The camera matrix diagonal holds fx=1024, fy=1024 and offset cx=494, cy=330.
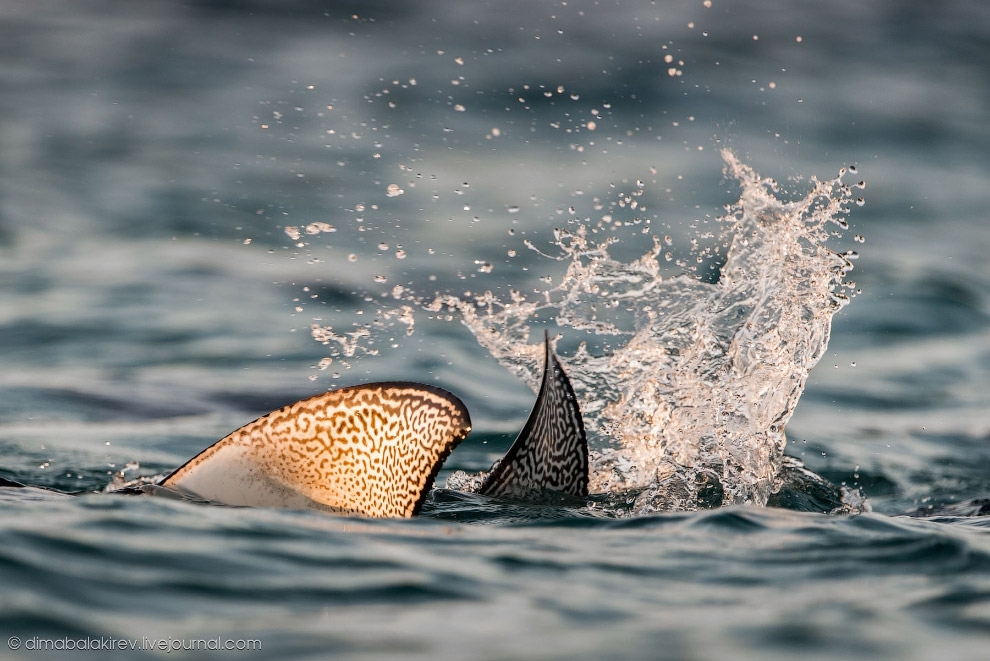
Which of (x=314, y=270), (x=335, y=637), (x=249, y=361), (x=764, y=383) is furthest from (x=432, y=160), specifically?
(x=335, y=637)

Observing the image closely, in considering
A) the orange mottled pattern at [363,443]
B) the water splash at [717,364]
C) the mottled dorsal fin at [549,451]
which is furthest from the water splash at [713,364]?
the orange mottled pattern at [363,443]

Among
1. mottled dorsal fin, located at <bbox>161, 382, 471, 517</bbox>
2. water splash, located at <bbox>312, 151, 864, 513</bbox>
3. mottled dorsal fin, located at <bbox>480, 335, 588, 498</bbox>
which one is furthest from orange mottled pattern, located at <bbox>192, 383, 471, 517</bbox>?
water splash, located at <bbox>312, 151, 864, 513</bbox>

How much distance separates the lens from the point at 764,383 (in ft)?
18.4

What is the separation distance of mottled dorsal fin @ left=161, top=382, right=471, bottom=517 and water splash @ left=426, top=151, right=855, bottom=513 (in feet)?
4.53

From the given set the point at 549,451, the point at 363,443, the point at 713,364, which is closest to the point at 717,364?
the point at 713,364

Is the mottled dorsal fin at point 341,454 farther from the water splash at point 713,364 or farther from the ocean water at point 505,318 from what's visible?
the water splash at point 713,364

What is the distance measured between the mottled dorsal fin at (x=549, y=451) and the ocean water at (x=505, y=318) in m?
0.16

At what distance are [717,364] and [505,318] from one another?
8.44 feet

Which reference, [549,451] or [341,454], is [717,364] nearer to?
[549,451]

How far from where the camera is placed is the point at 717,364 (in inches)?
227

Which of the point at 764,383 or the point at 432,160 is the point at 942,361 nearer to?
the point at 764,383

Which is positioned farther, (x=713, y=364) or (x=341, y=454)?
(x=713, y=364)

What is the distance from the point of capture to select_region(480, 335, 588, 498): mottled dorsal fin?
14.5 ft

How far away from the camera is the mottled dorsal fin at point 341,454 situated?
3.93 m
